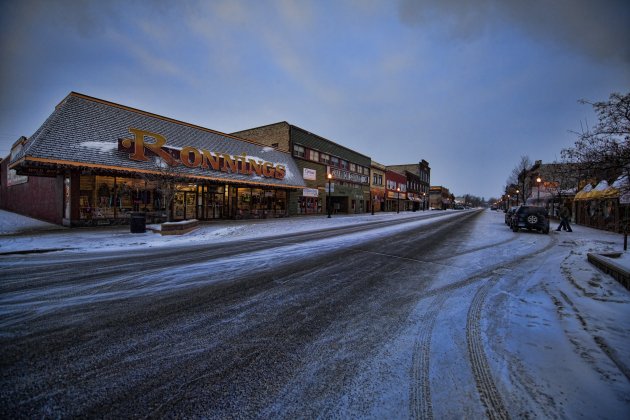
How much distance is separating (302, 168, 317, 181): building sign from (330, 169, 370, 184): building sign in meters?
4.59

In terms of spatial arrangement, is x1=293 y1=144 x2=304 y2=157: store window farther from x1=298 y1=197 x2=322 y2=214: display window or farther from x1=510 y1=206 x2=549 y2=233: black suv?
x1=510 y1=206 x2=549 y2=233: black suv

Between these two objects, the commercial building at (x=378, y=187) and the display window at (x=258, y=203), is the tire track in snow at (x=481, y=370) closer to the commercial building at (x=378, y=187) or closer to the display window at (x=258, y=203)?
the display window at (x=258, y=203)

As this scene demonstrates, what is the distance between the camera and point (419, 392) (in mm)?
2268

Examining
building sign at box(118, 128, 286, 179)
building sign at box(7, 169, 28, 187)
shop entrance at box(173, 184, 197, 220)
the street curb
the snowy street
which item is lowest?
the snowy street

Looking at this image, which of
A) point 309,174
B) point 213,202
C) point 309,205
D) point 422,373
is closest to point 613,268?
point 422,373

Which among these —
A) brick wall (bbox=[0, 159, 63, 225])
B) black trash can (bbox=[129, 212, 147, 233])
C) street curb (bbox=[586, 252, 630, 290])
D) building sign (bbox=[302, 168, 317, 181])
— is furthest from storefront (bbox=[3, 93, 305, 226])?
street curb (bbox=[586, 252, 630, 290])

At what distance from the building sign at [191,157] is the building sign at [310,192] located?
677cm

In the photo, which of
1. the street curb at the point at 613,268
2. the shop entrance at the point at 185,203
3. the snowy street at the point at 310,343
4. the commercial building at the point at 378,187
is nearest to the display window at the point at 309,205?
the shop entrance at the point at 185,203

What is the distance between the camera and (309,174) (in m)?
33.0

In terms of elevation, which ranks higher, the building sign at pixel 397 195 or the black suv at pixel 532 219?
the building sign at pixel 397 195

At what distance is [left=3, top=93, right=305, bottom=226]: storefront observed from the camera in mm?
14008

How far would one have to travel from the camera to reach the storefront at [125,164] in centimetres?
1401

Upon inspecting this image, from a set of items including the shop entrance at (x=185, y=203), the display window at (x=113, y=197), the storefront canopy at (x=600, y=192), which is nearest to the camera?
the display window at (x=113, y=197)

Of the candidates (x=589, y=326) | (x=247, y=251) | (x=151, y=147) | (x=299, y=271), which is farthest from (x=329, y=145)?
(x=589, y=326)
